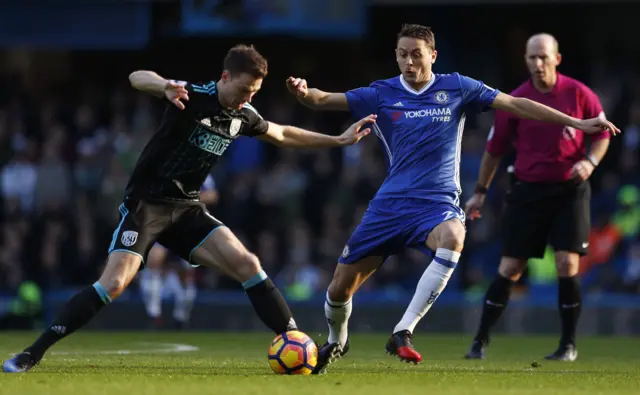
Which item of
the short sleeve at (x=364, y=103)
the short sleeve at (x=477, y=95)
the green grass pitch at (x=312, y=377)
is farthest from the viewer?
the short sleeve at (x=364, y=103)

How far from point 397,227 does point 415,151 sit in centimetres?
54

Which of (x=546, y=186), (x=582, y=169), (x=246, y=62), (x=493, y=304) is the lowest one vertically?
(x=493, y=304)

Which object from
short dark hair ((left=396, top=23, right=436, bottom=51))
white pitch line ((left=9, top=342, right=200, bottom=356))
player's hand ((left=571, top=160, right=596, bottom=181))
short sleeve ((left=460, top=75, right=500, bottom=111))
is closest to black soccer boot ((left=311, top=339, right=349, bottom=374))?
short sleeve ((left=460, top=75, right=500, bottom=111))

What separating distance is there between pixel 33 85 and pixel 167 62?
238 cm

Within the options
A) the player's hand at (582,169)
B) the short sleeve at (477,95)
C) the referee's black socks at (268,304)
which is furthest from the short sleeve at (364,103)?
the player's hand at (582,169)

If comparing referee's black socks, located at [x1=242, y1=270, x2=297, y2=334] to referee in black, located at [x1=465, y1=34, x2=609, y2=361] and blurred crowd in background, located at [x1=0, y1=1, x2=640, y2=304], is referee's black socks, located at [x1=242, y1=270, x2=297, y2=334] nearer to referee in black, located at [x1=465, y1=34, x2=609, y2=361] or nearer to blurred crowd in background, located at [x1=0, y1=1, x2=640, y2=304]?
referee in black, located at [x1=465, y1=34, x2=609, y2=361]

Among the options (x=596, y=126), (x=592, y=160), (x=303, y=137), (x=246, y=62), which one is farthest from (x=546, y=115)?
(x=246, y=62)

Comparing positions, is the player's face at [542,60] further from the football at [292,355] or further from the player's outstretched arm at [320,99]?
the football at [292,355]

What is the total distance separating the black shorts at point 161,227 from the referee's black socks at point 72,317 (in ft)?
1.11

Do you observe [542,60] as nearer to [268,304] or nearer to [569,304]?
[569,304]

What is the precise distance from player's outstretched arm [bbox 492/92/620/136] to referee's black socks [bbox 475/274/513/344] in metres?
2.49

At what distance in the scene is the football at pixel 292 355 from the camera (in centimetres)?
860

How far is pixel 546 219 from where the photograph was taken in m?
11.5

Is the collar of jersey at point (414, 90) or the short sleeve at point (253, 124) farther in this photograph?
the collar of jersey at point (414, 90)
